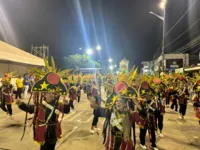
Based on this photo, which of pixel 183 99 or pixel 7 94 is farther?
pixel 183 99

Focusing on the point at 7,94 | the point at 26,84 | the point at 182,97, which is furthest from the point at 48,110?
the point at 26,84

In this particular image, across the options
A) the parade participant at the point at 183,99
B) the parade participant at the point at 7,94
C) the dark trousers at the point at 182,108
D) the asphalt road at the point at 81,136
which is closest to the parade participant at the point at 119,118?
the asphalt road at the point at 81,136

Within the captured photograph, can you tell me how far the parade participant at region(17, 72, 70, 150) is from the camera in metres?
4.77

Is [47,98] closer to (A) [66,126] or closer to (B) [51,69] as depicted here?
(B) [51,69]

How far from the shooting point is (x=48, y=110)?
4914mm

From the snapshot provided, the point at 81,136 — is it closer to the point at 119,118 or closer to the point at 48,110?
the point at 48,110

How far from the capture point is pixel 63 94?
5.13 m

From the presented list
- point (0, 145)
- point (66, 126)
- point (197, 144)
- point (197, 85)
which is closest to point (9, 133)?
point (0, 145)

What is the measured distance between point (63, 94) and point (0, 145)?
125 inches

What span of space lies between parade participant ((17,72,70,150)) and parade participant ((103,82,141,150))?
1.04 m

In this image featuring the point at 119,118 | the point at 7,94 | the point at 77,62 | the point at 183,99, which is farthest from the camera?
the point at 77,62

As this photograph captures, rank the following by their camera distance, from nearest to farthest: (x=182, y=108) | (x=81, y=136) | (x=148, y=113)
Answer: (x=148, y=113) < (x=81, y=136) < (x=182, y=108)

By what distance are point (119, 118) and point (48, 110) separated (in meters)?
1.44

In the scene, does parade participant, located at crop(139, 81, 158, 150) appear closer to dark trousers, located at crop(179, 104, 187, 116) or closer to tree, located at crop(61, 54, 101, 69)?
dark trousers, located at crop(179, 104, 187, 116)
